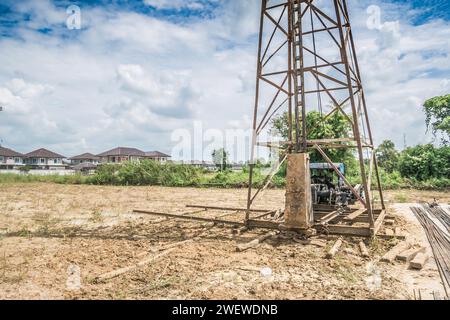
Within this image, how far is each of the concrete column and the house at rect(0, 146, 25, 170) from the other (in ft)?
230

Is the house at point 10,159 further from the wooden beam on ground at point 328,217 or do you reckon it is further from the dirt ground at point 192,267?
the wooden beam on ground at point 328,217

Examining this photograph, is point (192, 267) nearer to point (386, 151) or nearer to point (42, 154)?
point (386, 151)

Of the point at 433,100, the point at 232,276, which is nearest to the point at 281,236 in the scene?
the point at 232,276

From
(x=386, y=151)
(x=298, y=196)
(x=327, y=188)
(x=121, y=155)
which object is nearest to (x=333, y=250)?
(x=298, y=196)

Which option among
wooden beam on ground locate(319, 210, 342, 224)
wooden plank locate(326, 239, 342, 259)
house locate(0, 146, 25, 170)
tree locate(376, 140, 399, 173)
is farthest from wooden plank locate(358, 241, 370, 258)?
house locate(0, 146, 25, 170)

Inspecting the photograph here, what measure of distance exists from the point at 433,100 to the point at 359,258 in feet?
98.9

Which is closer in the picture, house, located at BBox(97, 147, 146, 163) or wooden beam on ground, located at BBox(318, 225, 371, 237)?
wooden beam on ground, located at BBox(318, 225, 371, 237)

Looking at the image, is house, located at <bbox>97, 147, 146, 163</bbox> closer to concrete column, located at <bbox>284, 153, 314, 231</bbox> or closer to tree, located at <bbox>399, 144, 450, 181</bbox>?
tree, located at <bbox>399, 144, 450, 181</bbox>

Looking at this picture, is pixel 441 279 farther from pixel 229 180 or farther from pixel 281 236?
pixel 229 180

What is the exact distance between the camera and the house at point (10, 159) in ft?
205

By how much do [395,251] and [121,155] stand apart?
209 ft

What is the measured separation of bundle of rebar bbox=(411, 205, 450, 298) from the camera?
5.46 meters

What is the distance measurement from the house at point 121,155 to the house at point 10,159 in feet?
52.0

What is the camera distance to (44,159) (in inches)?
2707
